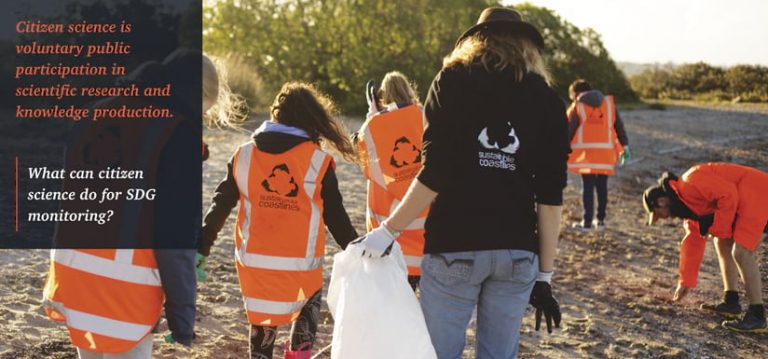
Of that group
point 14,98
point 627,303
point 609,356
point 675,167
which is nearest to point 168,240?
point 609,356

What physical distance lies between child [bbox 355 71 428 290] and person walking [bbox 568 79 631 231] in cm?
437

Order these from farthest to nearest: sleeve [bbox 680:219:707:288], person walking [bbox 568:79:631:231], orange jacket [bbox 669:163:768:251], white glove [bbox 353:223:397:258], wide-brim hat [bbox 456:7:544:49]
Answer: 1. person walking [bbox 568:79:631:231]
2. sleeve [bbox 680:219:707:288]
3. orange jacket [bbox 669:163:768:251]
4. white glove [bbox 353:223:397:258]
5. wide-brim hat [bbox 456:7:544:49]

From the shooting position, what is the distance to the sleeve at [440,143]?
2641mm

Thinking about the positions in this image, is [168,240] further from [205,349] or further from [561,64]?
[561,64]

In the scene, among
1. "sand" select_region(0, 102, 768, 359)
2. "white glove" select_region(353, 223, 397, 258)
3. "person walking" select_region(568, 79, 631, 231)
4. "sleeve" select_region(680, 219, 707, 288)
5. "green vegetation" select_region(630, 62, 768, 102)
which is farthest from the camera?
"green vegetation" select_region(630, 62, 768, 102)

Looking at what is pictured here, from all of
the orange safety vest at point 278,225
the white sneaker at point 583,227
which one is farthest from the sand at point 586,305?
the orange safety vest at point 278,225

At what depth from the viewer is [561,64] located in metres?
26.9

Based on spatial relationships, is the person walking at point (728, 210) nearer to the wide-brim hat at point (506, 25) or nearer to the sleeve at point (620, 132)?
the wide-brim hat at point (506, 25)

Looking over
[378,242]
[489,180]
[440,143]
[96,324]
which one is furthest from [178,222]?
[489,180]

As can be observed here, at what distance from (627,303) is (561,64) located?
2163cm

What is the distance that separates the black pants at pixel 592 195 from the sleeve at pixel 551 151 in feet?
19.2

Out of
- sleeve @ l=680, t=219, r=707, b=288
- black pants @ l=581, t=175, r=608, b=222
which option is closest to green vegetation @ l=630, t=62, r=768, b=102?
black pants @ l=581, t=175, r=608, b=222

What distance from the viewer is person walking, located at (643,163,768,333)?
528 centimetres

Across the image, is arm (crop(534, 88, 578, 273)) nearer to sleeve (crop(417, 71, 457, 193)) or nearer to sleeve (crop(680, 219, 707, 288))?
sleeve (crop(417, 71, 457, 193))
